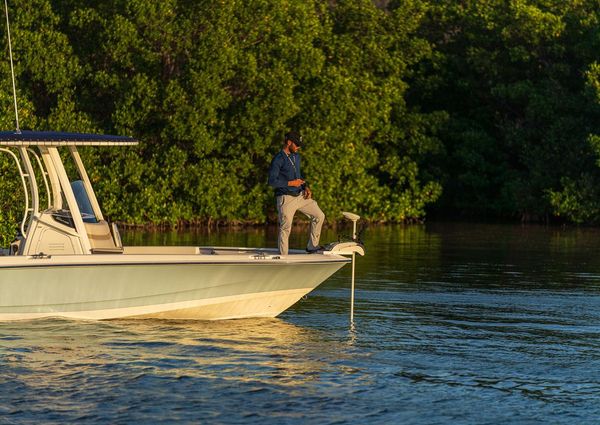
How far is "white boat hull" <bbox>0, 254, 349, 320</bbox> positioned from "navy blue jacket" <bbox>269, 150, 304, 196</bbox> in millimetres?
931

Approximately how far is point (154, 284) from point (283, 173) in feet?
7.01

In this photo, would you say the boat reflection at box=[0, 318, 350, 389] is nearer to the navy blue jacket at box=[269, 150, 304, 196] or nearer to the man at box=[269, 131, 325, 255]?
the man at box=[269, 131, 325, 255]

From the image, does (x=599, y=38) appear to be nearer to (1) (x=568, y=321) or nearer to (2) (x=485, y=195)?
(2) (x=485, y=195)

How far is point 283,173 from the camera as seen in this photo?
1614cm

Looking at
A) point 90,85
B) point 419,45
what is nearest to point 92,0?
point 90,85

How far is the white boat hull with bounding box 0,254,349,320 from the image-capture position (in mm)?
14961

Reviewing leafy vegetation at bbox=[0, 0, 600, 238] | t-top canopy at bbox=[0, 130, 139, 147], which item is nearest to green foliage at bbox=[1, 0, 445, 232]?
leafy vegetation at bbox=[0, 0, 600, 238]

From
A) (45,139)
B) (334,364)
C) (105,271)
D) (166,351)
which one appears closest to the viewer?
(334,364)

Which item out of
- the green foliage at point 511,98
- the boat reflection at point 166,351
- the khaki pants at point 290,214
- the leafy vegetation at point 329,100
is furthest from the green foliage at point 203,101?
the boat reflection at point 166,351

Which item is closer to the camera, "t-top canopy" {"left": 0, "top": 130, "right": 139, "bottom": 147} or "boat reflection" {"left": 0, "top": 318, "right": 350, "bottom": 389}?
"boat reflection" {"left": 0, "top": 318, "right": 350, "bottom": 389}

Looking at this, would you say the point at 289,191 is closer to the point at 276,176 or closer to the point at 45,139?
the point at 276,176

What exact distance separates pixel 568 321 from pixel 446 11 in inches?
1327

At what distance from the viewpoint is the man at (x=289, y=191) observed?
1608 centimetres

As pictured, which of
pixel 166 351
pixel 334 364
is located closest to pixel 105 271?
pixel 166 351
